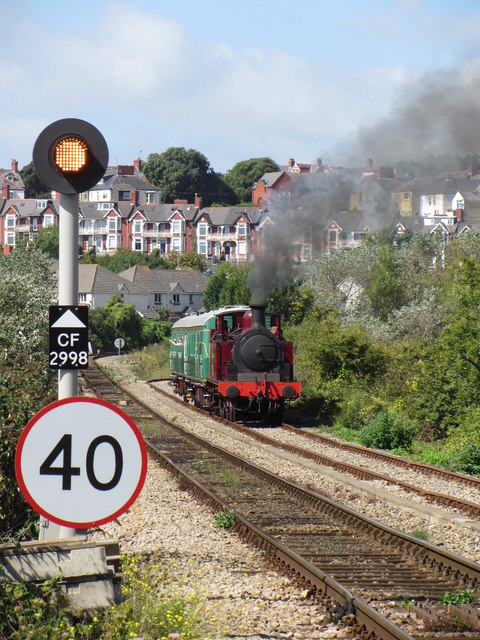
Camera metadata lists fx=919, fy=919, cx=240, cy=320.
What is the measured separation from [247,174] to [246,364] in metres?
113

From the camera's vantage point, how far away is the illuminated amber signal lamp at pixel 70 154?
5645mm

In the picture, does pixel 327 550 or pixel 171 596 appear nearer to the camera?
pixel 171 596

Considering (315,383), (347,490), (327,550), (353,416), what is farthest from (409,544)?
(315,383)

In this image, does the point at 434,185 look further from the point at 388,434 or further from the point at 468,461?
the point at 468,461

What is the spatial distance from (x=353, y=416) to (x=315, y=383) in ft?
15.6

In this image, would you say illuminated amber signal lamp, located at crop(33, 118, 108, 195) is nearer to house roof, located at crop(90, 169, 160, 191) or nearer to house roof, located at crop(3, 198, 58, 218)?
house roof, located at crop(3, 198, 58, 218)

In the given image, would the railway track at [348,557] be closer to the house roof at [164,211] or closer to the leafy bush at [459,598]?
the leafy bush at [459,598]

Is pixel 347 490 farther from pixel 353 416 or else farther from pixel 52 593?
pixel 353 416

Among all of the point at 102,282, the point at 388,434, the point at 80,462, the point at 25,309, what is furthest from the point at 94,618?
the point at 102,282

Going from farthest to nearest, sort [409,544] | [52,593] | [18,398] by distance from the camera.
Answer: [409,544]
[18,398]
[52,593]

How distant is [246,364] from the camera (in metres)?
24.8

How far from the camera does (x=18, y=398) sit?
967cm

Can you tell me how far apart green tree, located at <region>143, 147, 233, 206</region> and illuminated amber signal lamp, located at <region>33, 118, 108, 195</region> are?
13099 centimetres

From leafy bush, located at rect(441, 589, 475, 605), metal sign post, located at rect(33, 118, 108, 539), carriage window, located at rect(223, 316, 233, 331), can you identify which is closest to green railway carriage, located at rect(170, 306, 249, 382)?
carriage window, located at rect(223, 316, 233, 331)
